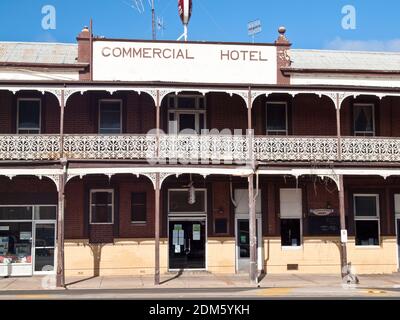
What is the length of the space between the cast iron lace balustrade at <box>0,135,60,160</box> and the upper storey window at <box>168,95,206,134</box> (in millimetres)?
4609

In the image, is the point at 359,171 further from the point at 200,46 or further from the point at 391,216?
the point at 200,46

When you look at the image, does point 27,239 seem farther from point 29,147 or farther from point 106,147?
point 106,147

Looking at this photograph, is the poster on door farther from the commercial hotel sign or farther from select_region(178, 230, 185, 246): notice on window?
the commercial hotel sign

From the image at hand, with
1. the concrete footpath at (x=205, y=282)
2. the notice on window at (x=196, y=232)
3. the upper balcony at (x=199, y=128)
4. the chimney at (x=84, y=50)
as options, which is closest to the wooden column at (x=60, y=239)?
the concrete footpath at (x=205, y=282)

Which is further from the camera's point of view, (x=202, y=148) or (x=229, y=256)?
(x=229, y=256)

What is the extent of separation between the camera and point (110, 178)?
800 inches

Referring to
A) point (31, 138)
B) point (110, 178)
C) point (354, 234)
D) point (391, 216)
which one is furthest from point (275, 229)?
point (31, 138)

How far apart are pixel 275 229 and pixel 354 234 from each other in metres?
3.14

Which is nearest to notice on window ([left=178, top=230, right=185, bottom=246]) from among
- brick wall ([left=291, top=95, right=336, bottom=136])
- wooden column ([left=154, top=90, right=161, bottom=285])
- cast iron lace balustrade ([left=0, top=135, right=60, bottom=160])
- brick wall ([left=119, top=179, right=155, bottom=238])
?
brick wall ([left=119, top=179, right=155, bottom=238])

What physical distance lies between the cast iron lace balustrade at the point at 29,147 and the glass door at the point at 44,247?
3.04m

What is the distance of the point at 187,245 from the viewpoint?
68.1ft

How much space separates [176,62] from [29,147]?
6.17 metres

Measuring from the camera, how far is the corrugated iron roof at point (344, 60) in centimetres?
2292

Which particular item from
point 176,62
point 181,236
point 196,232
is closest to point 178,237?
point 181,236
